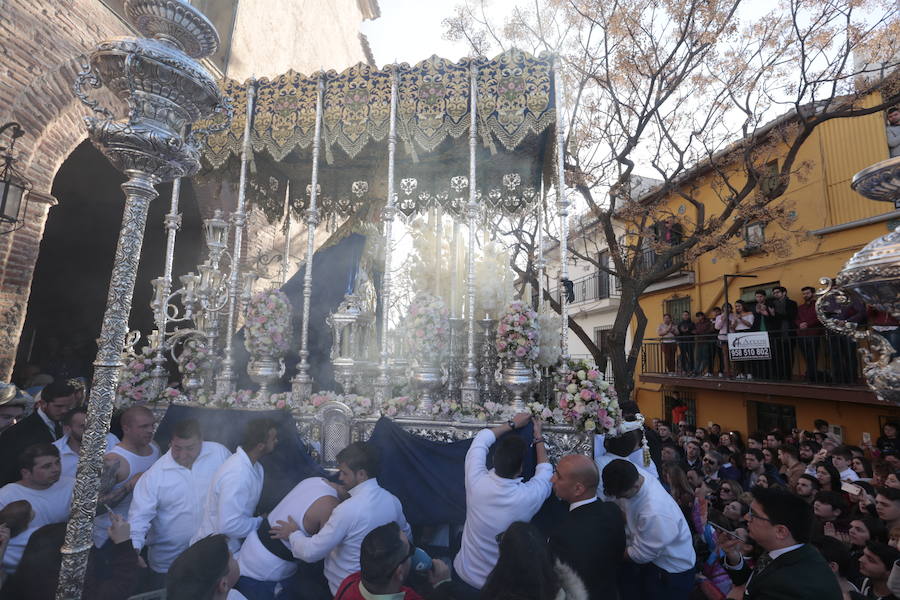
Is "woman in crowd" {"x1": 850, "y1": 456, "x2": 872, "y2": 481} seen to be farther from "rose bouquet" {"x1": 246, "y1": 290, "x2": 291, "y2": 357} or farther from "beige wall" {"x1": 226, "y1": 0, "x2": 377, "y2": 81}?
"beige wall" {"x1": 226, "y1": 0, "x2": 377, "y2": 81}

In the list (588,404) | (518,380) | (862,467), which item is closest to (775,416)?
(862,467)

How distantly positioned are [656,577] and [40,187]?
27.6 ft

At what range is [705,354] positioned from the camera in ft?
46.6

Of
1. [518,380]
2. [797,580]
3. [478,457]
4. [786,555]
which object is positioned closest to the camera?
[797,580]

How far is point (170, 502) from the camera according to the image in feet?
12.0

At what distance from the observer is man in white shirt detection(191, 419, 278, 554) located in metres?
3.49

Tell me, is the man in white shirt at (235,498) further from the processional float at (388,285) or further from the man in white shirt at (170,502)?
the processional float at (388,285)

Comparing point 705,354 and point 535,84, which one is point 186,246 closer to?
point 535,84

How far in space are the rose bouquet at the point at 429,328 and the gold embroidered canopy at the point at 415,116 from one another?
6.88 feet

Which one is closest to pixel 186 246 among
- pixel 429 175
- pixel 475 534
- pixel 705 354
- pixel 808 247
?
pixel 429 175

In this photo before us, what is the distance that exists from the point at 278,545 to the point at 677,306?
17685 millimetres

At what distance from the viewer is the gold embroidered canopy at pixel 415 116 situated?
583cm

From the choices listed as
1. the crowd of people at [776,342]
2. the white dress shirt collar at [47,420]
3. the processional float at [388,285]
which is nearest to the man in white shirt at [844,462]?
the crowd of people at [776,342]

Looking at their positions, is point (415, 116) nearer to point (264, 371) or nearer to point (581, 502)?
point (264, 371)
